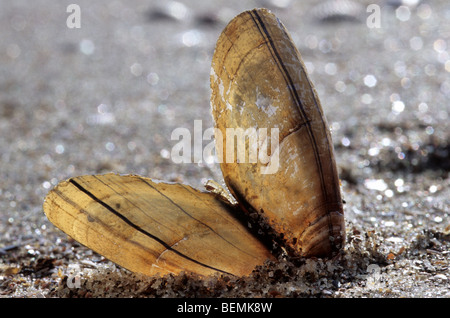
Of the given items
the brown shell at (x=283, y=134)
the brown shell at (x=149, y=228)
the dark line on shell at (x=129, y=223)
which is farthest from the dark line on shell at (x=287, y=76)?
the dark line on shell at (x=129, y=223)

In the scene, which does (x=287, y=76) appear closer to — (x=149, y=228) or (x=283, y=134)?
(x=283, y=134)

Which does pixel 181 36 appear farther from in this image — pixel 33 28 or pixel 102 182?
pixel 102 182

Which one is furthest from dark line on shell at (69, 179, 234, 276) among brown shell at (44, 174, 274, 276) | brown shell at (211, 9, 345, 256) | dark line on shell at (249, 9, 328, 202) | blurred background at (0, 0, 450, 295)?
blurred background at (0, 0, 450, 295)

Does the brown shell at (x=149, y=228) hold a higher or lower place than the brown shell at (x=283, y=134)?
lower

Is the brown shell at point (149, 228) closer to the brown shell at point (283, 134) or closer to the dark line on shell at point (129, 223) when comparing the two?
the dark line on shell at point (129, 223)

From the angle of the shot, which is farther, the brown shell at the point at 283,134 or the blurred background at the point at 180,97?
the blurred background at the point at 180,97

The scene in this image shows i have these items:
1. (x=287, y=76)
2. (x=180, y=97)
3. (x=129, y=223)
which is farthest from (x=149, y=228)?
(x=180, y=97)
